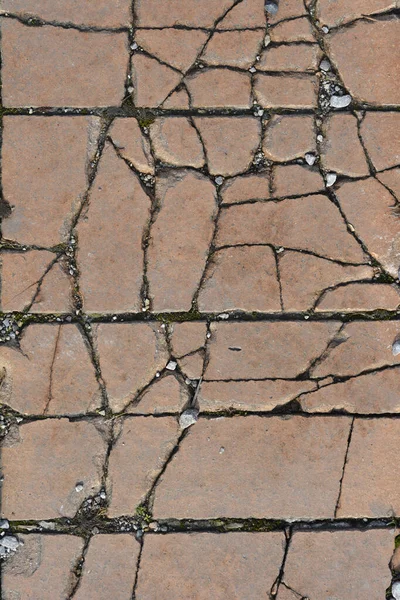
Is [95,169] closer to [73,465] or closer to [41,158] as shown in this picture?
[41,158]

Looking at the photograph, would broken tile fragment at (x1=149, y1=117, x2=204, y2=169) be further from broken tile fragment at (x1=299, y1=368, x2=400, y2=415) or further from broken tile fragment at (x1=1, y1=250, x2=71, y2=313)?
broken tile fragment at (x1=299, y1=368, x2=400, y2=415)

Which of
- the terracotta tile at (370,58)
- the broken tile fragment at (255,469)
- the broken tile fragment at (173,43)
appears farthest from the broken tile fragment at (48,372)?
the terracotta tile at (370,58)

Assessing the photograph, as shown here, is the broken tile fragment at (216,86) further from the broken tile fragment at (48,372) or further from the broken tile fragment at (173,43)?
the broken tile fragment at (48,372)

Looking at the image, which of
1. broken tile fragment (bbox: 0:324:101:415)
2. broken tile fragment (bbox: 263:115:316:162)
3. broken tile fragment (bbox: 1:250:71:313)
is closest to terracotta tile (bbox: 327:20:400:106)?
broken tile fragment (bbox: 263:115:316:162)

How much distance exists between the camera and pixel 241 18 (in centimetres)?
268

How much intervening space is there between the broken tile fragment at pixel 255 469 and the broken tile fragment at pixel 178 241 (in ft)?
2.37

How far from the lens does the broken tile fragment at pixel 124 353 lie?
2674 mm

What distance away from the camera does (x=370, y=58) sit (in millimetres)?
2701

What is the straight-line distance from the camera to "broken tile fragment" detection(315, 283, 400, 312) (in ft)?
8.83

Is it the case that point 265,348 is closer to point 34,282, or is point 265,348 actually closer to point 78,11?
point 34,282

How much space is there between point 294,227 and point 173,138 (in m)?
0.78

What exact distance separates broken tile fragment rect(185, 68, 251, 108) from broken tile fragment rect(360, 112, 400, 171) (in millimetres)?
680

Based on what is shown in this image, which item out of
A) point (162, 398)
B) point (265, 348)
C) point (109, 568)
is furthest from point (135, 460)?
point (265, 348)

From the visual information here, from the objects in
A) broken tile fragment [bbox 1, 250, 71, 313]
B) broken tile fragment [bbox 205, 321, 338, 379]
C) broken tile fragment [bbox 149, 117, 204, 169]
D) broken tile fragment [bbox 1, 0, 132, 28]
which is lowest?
broken tile fragment [bbox 205, 321, 338, 379]
